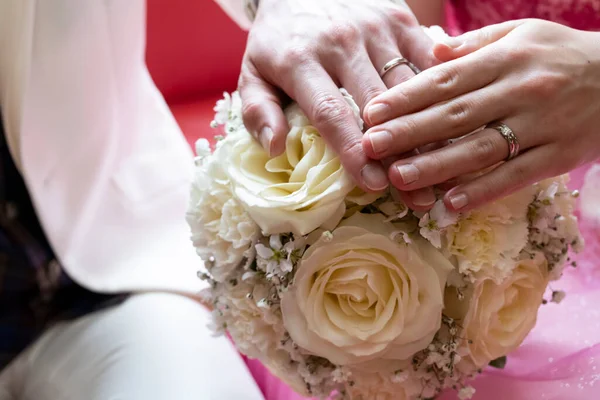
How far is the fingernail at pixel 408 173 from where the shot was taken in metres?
0.52

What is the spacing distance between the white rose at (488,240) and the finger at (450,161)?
0.04 meters

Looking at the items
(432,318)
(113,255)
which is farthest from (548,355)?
(113,255)

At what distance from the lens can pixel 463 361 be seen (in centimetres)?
60

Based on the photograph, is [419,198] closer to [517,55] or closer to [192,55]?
[517,55]

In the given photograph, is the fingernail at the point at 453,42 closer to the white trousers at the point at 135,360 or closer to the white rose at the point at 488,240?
the white rose at the point at 488,240

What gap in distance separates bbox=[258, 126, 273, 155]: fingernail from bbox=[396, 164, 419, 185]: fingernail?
0.41ft

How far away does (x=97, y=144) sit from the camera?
0.96 metres

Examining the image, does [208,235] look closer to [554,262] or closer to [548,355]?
[554,262]

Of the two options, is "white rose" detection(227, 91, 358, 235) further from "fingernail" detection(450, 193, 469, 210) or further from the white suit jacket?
the white suit jacket

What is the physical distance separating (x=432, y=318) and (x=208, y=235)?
A: 8.8 inches

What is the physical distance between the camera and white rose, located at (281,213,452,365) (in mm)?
530

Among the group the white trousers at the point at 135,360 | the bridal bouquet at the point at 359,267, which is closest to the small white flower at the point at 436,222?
the bridal bouquet at the point at 359,267

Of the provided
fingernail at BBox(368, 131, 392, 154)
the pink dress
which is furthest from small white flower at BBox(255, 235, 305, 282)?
the pink dress

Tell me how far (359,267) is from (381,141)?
108 millimetres
